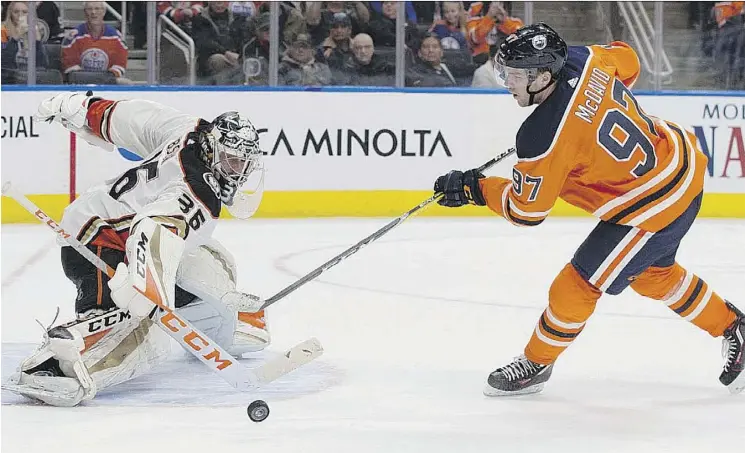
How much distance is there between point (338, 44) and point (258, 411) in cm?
458

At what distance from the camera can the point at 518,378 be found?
3.08m

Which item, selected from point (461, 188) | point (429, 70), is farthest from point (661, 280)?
point (429, 70)

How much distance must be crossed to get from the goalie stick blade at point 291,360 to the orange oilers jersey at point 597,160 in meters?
0.56

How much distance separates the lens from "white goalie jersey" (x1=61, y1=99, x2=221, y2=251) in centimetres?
287

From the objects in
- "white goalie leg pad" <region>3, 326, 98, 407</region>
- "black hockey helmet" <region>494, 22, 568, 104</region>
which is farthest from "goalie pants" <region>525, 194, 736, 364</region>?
"white goalie leg pad" <region>3, 326, 98, 407</region>

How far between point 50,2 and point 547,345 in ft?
14.9

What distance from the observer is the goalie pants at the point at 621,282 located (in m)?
2.92

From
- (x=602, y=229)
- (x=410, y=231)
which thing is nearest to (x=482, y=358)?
(x=602, y=229)

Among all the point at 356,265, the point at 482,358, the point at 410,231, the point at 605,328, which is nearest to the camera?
the point at 482,358

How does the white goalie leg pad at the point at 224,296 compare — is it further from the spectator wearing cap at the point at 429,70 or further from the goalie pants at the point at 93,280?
the spectator wearing cap at the point at 429,70

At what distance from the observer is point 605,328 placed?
396 centimetres

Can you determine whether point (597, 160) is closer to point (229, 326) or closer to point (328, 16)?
point (229, 326)

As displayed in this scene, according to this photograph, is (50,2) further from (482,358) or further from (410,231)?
(482,358)

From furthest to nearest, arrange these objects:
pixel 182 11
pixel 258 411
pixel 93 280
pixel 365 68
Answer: pixel 365 68 → pixel 182 11 → pixel 93 280 → pixel 258 411
